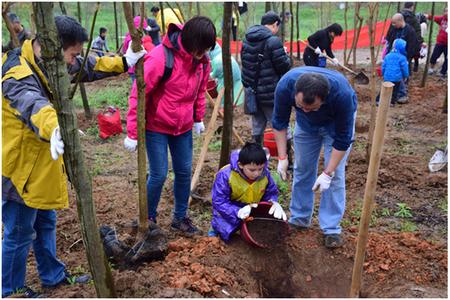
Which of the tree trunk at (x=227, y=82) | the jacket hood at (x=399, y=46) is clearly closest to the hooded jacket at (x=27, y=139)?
the tree trunk at (x=227, y=82)

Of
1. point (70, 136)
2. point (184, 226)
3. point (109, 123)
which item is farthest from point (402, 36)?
point (70, 136)

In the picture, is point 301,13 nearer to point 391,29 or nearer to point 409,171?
point 391,29

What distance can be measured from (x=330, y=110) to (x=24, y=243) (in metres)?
1.86

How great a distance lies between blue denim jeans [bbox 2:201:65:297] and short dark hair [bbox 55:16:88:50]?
833mm

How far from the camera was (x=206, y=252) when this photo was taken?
2.88 metres

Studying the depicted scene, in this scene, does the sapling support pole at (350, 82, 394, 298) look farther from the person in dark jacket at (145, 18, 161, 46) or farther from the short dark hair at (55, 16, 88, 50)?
the person in dark jacket at (145, 18, 161, 46)

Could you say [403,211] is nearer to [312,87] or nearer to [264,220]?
[264,220]

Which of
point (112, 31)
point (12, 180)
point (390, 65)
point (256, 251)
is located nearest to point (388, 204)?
point (256, 251)

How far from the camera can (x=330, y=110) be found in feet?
9.21

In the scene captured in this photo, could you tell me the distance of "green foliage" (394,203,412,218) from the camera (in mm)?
3918

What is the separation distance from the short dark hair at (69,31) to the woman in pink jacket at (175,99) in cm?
64

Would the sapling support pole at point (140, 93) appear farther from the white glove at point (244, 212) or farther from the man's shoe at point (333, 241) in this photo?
the man's shoe at point (333, 241)

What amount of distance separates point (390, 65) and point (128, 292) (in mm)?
6241

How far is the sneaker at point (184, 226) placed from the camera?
11.2 feet
